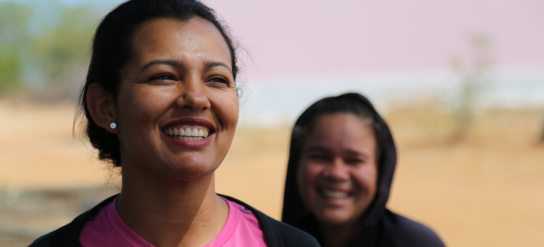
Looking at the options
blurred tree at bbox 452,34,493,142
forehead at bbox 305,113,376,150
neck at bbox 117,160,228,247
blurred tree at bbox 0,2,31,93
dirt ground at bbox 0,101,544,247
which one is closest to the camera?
neck at bbox 117,160,228,247

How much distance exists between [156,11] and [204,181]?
0.60m

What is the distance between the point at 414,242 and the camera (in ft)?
9.21

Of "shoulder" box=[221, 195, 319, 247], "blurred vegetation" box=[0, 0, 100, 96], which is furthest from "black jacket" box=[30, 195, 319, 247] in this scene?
"blurred vegetation" box=[0, 0, 100, 96]

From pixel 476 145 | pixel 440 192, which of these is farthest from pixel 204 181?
pixel 476 145

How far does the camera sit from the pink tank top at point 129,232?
1668 mm

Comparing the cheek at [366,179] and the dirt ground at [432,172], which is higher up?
the cheek at [366,179]

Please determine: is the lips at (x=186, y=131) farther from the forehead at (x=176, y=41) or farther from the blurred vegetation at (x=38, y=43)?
the blurred vegetation at (x=38, y=43)

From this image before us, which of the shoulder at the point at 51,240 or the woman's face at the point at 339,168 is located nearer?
the shoulder at the point at 51,240

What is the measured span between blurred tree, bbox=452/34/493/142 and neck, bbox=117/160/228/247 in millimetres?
16605

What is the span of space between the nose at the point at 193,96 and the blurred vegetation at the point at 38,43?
38708mm

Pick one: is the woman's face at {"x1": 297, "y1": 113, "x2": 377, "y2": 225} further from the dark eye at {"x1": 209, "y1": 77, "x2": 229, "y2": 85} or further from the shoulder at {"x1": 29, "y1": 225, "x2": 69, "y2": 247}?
the shoulder at {"x1": 29, "y1": 225, "x2": 69, "y2": 247}

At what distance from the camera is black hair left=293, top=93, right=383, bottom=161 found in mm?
3033

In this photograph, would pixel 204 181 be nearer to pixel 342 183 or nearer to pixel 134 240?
pixel 134 240

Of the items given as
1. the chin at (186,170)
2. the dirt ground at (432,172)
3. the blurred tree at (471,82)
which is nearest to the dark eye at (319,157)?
the chin at (186,170)
